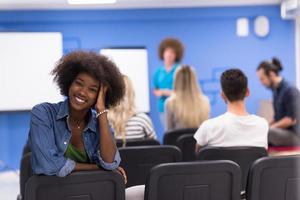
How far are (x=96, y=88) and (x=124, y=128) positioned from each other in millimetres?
1334

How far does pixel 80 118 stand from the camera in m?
2.37

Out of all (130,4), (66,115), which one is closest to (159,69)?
(130,4)

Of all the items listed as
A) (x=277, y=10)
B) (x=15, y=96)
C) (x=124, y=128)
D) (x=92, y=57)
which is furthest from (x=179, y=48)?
(x=92, y=57)

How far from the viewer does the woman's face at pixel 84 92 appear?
228 cm

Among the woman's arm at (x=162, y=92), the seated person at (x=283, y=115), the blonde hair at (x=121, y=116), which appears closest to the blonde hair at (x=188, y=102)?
the blonde hair at (x=121, y=116)

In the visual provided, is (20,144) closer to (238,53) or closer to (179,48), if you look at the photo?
(179,48)

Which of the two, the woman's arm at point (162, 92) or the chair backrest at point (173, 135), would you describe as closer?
the chair backrest at point (173, 135)

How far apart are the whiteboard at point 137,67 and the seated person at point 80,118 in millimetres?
3899

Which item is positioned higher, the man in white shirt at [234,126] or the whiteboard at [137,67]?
the whiteboard at [137,67]

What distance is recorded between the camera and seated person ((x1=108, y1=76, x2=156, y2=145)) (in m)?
3.61

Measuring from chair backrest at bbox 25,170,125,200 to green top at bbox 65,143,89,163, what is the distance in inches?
9.2

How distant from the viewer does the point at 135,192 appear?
7.56 feet

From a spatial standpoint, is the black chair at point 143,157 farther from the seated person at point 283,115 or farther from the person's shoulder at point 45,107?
the seated person at point 283,115

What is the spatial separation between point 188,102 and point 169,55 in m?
2.08
